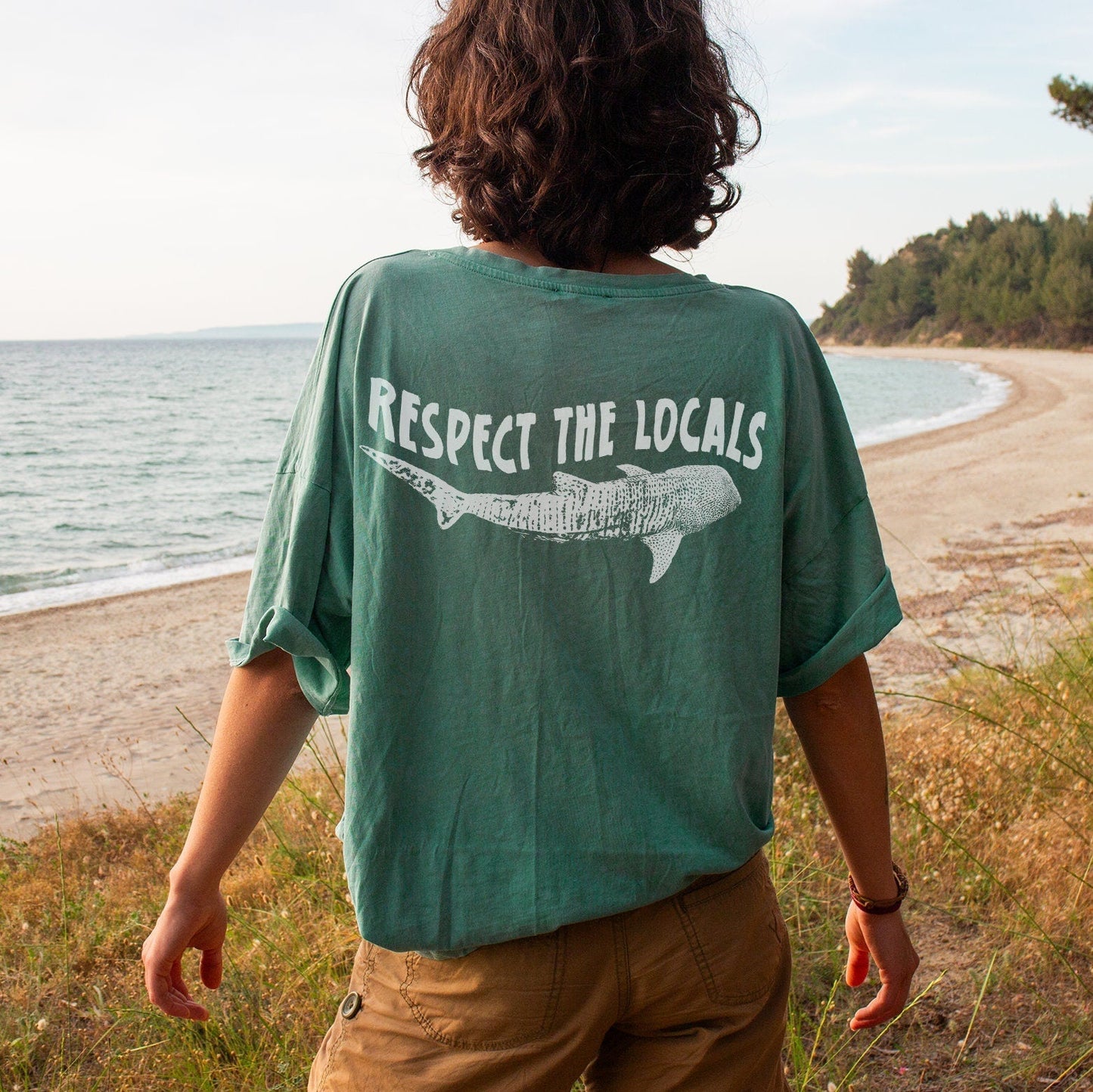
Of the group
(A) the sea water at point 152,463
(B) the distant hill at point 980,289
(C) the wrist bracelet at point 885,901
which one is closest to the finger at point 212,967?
(C) the wrist bracelet at point 885,901

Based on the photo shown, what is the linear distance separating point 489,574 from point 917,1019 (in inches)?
72.8

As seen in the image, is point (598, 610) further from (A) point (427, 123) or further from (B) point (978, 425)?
(B) point (978, 425)

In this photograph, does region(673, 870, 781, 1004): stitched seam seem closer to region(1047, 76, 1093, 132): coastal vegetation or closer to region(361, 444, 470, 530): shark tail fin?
region(361, 444, 470, 530): shark tail fin

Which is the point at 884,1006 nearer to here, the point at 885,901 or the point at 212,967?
the point at 885,901

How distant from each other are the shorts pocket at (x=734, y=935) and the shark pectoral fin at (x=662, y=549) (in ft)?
1.18

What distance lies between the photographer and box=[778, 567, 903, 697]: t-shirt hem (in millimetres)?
1136

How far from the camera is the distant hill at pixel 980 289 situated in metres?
51.2

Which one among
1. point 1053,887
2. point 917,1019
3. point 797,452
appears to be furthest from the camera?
point 1053,887

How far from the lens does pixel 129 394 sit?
4891 centimetres

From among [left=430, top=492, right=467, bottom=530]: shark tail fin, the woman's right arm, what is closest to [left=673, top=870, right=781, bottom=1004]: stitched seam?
the woman's right arm

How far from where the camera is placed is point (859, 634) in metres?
1.14

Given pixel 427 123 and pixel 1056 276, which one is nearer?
pixel 427 123

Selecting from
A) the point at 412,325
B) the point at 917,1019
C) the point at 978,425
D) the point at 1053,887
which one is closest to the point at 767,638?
the point at 412,325

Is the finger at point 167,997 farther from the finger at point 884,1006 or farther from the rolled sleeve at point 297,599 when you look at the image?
the finger at point 884,1006
